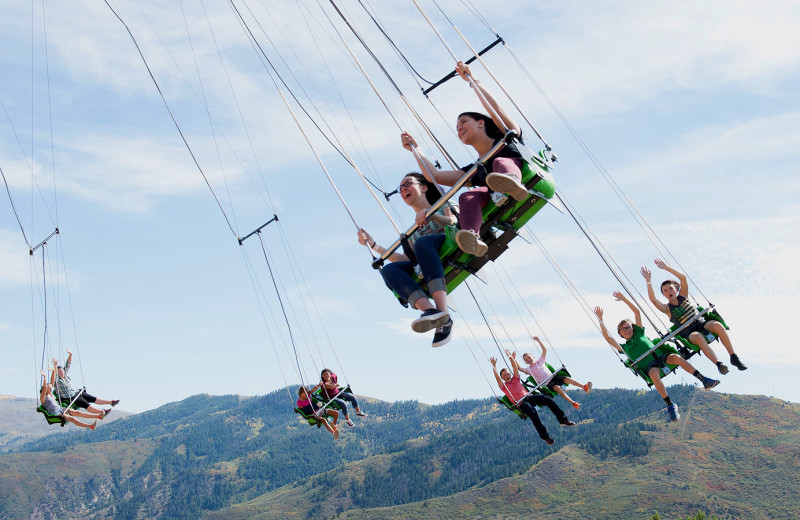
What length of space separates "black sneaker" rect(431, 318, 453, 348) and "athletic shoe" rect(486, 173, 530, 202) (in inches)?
64.8

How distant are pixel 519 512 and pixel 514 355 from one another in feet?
569

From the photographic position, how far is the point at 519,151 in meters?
8.65

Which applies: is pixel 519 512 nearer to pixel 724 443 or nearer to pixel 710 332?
pixel 724 443

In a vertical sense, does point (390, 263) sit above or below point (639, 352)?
above

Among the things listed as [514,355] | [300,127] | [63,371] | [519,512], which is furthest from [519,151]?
[519,512]

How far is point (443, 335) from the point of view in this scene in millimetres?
8367

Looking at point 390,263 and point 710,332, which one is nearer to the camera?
point 390,263

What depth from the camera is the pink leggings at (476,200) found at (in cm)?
Answer: 832

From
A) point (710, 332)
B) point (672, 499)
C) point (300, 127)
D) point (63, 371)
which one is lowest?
point (672, 499)

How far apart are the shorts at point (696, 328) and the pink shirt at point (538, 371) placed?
4735 millimetres

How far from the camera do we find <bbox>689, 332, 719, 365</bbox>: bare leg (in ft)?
38.3

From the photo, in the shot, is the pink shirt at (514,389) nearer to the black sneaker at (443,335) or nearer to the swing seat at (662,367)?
the swing seat at (662,367)

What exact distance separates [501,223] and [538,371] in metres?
7.71

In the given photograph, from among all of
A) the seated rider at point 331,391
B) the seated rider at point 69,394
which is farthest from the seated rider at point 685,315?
the seated rider at point 69,394
